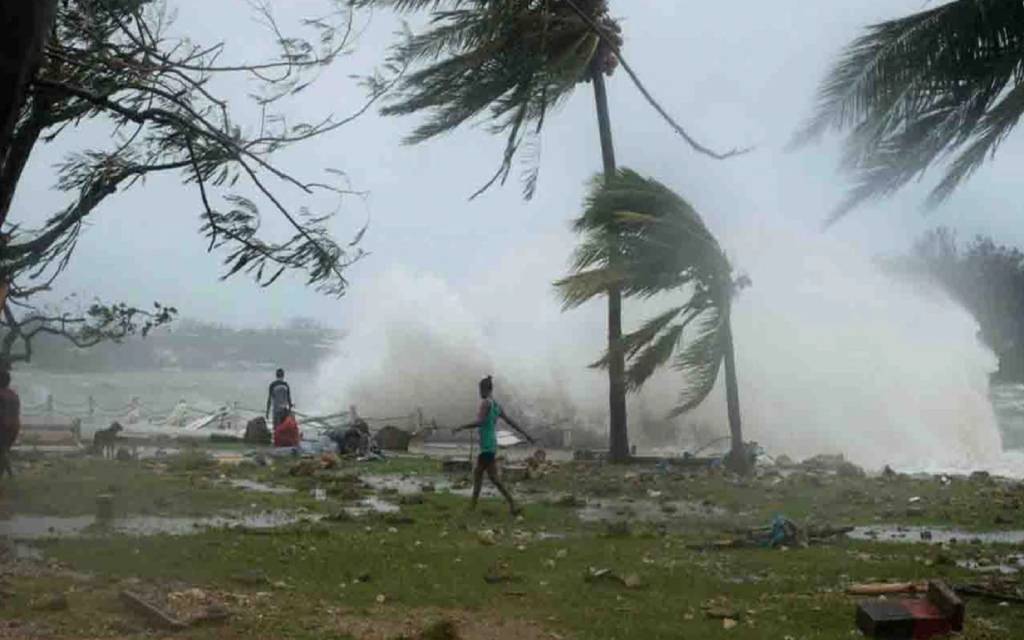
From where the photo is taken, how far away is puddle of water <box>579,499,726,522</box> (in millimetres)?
12797

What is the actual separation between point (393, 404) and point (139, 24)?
35034 mm

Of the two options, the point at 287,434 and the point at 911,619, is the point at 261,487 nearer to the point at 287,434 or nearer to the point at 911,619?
the point at 287,434

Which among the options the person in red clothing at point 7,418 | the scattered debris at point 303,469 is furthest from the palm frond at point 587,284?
the person in red clothing at point 7,418

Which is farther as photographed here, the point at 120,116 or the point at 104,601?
the point at 104,601

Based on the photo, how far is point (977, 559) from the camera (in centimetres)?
971

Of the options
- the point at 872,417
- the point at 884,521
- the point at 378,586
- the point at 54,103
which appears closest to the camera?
the point at 54,103

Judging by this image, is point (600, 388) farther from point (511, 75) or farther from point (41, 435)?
point (511, 75)

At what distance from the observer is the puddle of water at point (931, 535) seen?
1089cm

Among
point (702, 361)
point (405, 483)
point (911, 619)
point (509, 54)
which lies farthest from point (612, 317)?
point (509, 54)

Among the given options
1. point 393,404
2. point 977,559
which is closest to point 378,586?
point 977,559

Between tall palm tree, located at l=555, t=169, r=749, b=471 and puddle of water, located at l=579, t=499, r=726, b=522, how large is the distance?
12.3ft

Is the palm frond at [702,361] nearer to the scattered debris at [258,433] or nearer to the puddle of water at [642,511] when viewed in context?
the puddle of water at [642,511]

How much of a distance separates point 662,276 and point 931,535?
7.71m

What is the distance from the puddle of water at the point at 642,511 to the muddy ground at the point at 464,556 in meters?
0.05
